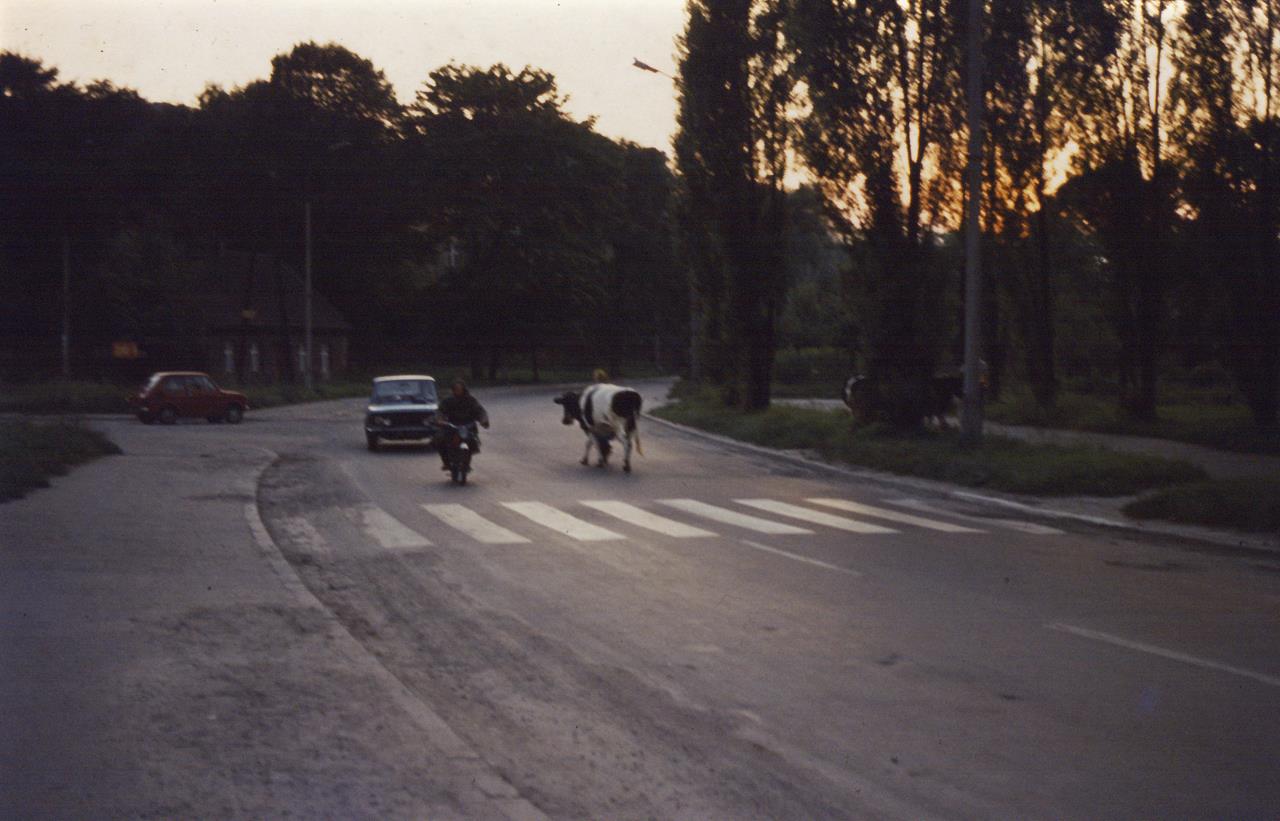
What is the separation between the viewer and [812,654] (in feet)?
28.1

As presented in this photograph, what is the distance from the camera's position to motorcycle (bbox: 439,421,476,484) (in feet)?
69.4

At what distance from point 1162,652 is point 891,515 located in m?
8.64

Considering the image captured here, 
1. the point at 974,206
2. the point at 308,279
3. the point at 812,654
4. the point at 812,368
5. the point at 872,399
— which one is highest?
the point at 308,279

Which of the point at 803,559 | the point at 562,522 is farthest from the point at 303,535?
the point at 803,559

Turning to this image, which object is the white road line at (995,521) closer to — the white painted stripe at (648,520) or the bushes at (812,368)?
the white painted stripe at (648,520)

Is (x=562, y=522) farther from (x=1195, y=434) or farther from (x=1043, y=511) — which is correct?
(x=1195, y=434)

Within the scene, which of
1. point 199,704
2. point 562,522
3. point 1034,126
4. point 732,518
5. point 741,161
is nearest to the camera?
point 199,704

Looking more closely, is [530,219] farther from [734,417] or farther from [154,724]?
[154,724]

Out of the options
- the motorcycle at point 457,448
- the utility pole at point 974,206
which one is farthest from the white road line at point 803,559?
the utility pole at point 974,206

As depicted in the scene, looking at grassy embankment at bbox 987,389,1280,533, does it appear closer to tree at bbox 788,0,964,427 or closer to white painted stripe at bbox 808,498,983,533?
white painted stripe at bbox 808,498,983,533

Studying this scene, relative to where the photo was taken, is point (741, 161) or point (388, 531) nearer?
point (388, 531)

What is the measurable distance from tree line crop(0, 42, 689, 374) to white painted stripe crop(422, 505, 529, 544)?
24603 mm

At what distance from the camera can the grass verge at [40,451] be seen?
17266mm

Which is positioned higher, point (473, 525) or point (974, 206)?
point (974, 206)
